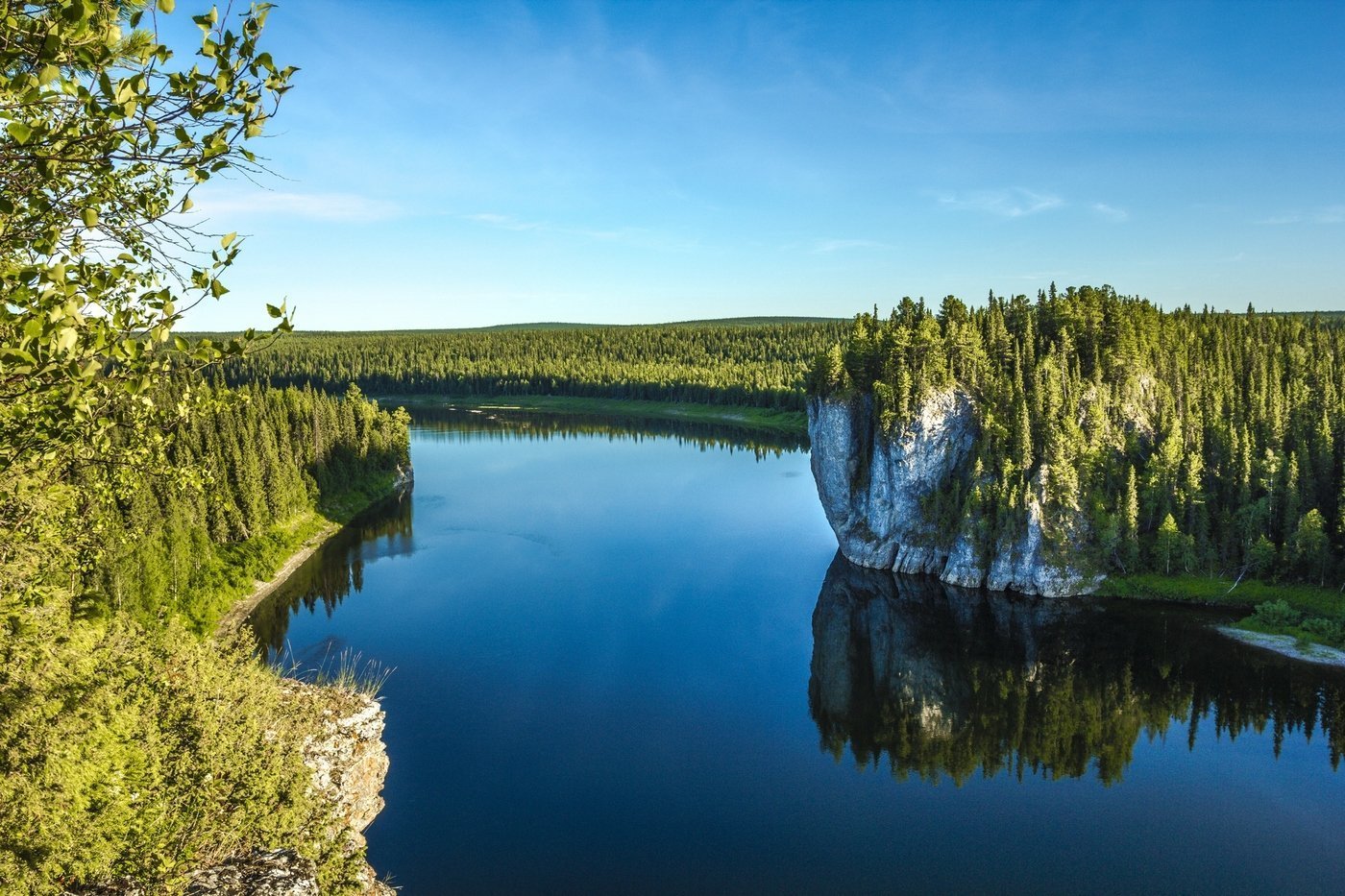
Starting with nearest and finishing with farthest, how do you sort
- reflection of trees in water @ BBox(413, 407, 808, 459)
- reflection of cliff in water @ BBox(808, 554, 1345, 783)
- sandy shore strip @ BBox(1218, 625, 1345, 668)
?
reflection of cliff in water @ BBox(808, 554, 1345, 783), sandy shore strip @ BBox(1218, 625, 1345, 668), reflection of trees in water @ BBox(413, 407, 808, 459)

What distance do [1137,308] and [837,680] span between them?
66.4 m

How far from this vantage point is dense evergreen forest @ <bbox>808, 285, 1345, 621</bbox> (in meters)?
61.5

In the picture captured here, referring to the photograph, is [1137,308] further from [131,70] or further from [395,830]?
[131,70]

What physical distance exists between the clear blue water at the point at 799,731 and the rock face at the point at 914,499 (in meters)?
2.65

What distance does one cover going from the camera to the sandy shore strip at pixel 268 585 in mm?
53588

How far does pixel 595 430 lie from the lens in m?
164

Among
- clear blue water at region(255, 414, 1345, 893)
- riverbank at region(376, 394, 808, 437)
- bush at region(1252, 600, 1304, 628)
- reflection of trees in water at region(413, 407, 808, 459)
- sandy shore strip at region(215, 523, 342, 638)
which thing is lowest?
clear blue water at region(255, 414, 1345, 893)

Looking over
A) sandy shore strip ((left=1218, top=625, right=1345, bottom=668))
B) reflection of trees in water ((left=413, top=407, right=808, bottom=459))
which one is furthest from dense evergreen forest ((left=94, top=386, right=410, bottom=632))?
sandy shore strip ((left=1218, top=625, right=1345, bottom=668))

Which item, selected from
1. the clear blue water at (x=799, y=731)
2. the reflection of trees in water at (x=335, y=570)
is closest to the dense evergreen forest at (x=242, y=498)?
the reflection of trees in water at (x=335, y=570)

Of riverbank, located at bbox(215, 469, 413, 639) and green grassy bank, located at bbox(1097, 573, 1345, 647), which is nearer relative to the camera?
green grassy bank, located at bbox(1097, 573, 1345, 647)

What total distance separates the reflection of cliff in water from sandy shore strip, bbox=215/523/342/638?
36.3m

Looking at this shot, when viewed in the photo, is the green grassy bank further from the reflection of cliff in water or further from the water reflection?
the water reflection

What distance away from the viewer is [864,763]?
133 feet

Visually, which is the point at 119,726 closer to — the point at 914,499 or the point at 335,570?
the point at 335,570
